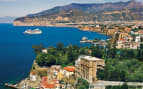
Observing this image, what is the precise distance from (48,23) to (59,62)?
40.0 m

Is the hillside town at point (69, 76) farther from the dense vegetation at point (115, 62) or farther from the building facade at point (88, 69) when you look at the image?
the dense vegetation at point (115, 62)

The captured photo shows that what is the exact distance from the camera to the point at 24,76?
9.82 meters

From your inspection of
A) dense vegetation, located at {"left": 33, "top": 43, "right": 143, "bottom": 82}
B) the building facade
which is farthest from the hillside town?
dense vegetation, located at {"left": 33, "top": 43, "right": 143, "bottom": 82}

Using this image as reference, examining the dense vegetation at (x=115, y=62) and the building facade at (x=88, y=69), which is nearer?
the building facade at (x=88, y=69)

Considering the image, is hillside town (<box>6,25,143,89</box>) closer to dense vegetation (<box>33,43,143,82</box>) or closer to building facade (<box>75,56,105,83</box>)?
building facade (<box>75,56,105,83</box>)

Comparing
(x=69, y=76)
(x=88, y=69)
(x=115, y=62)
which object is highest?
(x=88, y=69)

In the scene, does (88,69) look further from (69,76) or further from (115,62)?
(115,62)

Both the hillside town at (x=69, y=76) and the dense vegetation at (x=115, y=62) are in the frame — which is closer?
the hillside town at (x=69, y=76)

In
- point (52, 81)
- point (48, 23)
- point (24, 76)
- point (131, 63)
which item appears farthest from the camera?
point (48, 23)

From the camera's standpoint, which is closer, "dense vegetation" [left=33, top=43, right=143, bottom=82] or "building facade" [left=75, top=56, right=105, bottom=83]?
"building facade" [left=75, top=56, right=105, bottom=83]

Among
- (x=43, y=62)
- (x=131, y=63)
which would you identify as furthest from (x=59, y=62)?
(x=131, y=63)

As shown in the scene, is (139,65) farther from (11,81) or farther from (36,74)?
(11,81)

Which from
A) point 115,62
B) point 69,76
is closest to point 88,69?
point 69,76

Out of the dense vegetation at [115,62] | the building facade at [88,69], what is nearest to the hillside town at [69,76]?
the building facade at [88,69]
